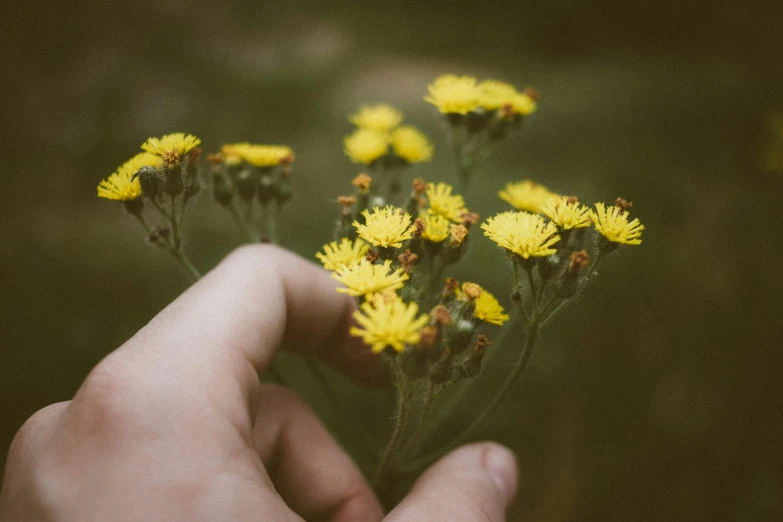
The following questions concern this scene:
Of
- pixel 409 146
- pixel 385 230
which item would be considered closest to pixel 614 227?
pixel 385 230

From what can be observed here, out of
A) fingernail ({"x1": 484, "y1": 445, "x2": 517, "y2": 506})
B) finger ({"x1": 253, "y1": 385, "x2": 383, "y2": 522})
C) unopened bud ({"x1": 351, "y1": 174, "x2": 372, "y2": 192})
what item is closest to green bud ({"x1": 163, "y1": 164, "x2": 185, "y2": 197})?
unopened bud ({"x1": 351, "y1": 174, "x2": 372, "y2": 192})

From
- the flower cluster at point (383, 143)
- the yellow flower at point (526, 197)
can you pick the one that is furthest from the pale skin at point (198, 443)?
the yellow flower at point (526, 197)

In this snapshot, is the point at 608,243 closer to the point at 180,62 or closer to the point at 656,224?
the point at 656,224

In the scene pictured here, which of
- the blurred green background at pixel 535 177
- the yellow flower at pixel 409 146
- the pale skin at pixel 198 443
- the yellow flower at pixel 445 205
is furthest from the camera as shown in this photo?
the blurred green background at pixel 535 177

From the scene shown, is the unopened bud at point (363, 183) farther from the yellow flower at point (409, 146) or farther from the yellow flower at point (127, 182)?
the yellow flower at point (127, 182)

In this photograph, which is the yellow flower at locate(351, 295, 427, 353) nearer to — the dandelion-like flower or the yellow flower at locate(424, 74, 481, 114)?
the dandelion-like flower

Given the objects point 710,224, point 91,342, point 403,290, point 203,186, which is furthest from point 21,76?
point 710,224

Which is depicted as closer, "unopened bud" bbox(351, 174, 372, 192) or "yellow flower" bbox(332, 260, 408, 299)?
"yellow flower" bbox(332, 260, 408, 299)
